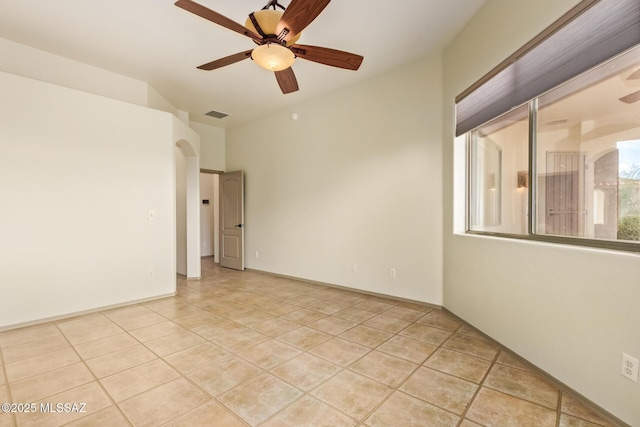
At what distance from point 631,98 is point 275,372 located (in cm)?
302

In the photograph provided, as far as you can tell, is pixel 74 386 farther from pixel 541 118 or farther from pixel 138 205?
pixel 541 118

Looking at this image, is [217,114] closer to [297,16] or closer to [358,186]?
[358,186]

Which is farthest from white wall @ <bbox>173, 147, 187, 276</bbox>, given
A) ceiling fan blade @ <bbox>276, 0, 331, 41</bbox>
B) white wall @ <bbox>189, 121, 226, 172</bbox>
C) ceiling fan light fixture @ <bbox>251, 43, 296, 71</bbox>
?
ceiling fan blade @ <bbox>276, 0, 331, 41</bbox>

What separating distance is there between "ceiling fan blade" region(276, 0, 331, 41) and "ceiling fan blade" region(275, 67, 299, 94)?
1.65ft

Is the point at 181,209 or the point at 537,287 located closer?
the point at 537,287

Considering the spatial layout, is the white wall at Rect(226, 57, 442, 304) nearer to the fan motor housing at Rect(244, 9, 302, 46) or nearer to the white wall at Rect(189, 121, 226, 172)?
the white wall at Rect(189, 121, 226, 172)

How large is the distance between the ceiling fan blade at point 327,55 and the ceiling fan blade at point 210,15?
14.4 inches

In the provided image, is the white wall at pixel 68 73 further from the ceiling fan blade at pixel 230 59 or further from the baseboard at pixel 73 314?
the baseboard at pixel 73 314

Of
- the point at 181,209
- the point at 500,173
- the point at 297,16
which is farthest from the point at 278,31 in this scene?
the point at 181,209

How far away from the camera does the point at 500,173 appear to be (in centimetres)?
298

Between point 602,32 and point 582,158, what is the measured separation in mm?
806

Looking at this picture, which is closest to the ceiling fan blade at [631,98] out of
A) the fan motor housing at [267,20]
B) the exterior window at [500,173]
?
the exterior window at [500,173]

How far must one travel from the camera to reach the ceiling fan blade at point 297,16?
1821 millimetres

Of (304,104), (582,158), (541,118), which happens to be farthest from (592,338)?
(304,104)
